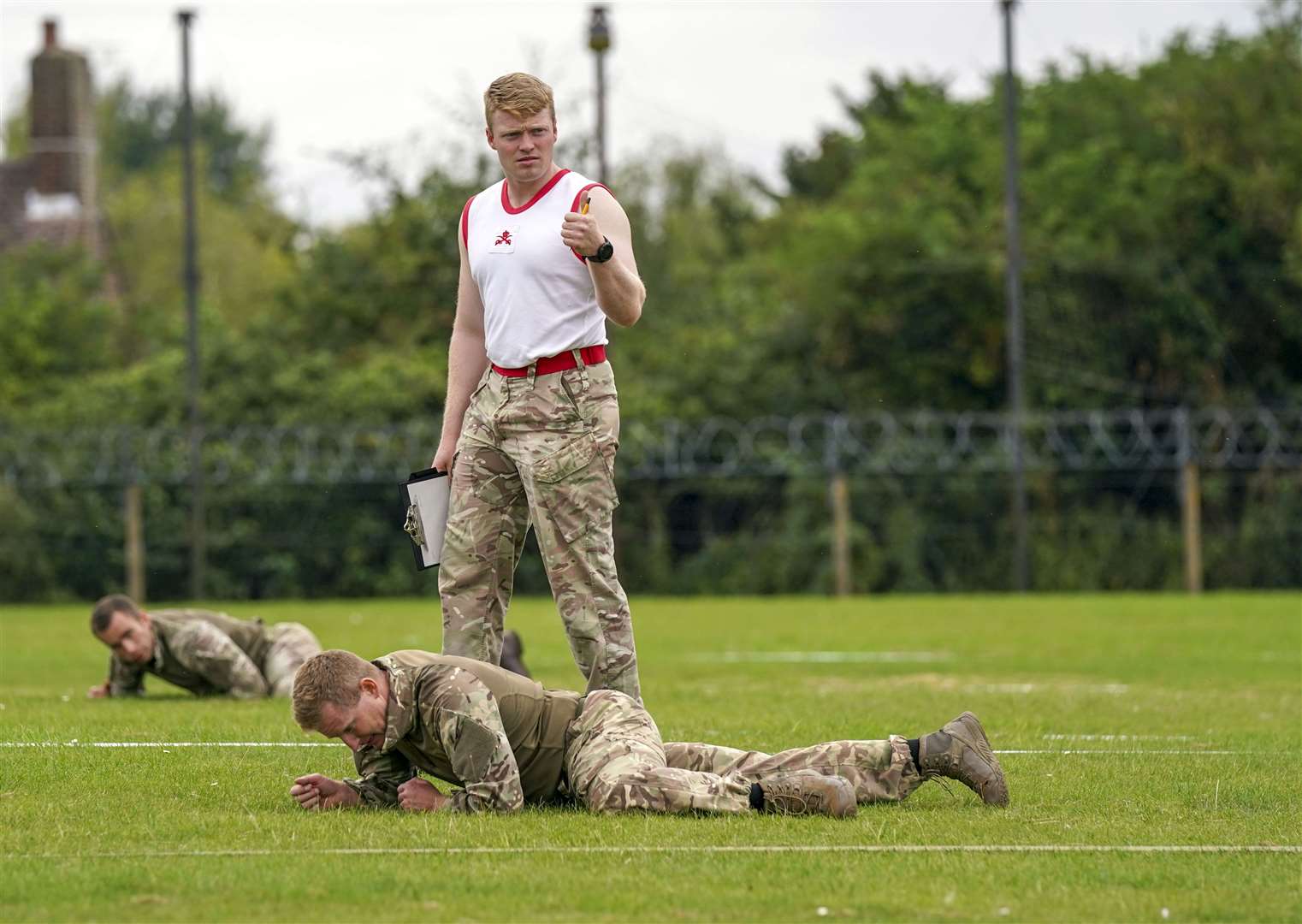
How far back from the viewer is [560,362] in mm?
7488

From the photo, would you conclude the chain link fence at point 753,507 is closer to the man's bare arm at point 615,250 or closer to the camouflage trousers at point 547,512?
the camouflage trousers at point 547,512

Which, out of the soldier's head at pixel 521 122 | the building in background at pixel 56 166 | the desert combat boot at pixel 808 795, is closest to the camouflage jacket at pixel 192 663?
the soldier's head at pixel 521 122

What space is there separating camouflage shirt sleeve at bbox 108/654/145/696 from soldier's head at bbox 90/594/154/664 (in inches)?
10.8

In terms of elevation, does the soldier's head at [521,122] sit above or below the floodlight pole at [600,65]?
below

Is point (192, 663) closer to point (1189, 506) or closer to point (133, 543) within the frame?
point (133, 543)

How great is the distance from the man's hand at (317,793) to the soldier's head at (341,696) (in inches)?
9.7

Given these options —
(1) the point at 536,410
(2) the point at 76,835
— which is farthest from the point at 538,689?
(2) the point at 76,835

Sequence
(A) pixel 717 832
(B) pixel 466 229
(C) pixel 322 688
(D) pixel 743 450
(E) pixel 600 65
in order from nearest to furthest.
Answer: (A) pixel 717 832
(C) pixel 322 688
(B) pixel 466 229
(E) pixel 600 65
(D) pixel 743 450

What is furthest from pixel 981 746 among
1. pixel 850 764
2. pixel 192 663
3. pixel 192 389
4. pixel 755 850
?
pixel 192 389

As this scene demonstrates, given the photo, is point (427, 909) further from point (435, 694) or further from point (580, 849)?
point (435, 694)

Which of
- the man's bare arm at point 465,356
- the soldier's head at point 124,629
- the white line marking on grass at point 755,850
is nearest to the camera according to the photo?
the white line marking on grass at point 755,850

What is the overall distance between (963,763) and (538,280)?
233 centimetres

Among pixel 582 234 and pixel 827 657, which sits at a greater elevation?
pixel 582 234

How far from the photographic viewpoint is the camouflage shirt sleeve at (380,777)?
271 inches
